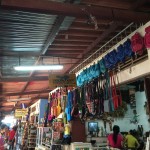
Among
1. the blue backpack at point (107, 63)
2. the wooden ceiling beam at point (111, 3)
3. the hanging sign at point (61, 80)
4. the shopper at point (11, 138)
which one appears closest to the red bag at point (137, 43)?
the wooden ceiling beam at point (111, 3)

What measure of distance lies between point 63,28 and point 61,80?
225 cm

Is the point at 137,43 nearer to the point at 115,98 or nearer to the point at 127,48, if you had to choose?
the point at 127,48

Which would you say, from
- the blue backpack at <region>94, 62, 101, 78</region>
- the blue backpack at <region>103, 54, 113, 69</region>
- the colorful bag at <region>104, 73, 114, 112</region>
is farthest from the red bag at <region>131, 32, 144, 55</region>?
the blue backpack at <region>94, 62, 101, 78</region>

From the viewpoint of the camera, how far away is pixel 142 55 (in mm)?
4449

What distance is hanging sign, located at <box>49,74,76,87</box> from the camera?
21.1 feet

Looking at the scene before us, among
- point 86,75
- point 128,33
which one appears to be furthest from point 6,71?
point 128,33

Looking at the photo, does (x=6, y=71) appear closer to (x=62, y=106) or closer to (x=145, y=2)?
(x=62, y=106)

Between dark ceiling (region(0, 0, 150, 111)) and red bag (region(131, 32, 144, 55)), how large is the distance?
0.36m

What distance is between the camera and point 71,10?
3.47 meters

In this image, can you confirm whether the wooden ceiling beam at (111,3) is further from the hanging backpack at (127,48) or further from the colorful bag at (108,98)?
the colorful bag at (108,98)

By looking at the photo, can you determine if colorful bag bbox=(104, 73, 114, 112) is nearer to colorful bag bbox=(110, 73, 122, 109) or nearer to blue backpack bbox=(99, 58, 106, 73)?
colorful bag bbox=(110, 73, 122, 109)

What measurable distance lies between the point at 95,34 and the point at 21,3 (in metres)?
2.53

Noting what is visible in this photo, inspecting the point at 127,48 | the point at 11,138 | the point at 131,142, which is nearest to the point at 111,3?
the point at 127,48

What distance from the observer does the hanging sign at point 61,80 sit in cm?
644
